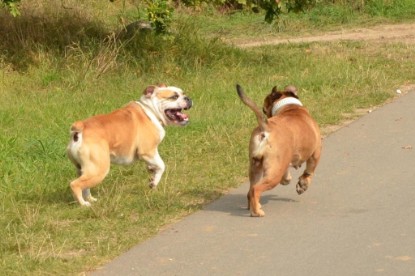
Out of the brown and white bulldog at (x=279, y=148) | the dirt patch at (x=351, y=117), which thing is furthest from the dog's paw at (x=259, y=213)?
the dirt patch at (x=351, y=117)

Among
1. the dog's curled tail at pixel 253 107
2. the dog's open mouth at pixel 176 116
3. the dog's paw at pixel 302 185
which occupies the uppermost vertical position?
the dog's curled tail at pixel 253 107

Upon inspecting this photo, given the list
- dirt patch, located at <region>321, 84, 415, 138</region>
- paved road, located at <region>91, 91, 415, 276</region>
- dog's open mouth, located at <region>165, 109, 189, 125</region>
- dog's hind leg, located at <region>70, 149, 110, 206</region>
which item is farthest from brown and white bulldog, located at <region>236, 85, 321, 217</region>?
dirt patch, located at <region>321, 84, 415, 138</region>

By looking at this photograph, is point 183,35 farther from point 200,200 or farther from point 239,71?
point 200,200

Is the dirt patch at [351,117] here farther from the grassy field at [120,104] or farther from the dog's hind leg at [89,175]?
the dog's hind leg at [89,175]

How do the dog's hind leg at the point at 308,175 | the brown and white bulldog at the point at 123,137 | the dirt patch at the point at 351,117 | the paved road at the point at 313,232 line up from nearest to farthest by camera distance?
1. the paved road at the point at 313,232
2. the brown and white bulldog at the point at 123,137
3. the dog's hind leg at the point at 308,175
4. the dirt patch at the point at 351,117

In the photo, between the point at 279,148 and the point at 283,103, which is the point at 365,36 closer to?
the point at 283,103

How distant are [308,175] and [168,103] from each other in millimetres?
1404

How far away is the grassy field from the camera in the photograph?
7.92 meters

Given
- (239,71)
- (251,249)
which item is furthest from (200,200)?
(239,71)

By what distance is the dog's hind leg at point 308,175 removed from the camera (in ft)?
28.8

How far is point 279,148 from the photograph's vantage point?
27.0 feet

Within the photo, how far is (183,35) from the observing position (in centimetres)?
1633

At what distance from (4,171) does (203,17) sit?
13.0 meters

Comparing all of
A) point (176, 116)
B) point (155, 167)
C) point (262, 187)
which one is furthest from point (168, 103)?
point (262, 187)
